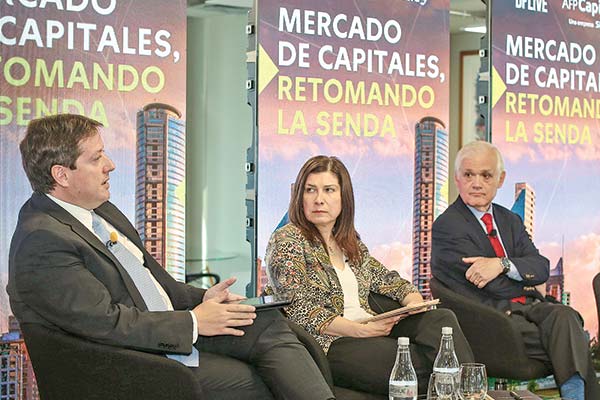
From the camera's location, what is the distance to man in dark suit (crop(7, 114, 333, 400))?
3113mm

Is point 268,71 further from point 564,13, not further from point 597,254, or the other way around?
point 597,254

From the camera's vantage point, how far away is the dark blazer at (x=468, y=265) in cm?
464

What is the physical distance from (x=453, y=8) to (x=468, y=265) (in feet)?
10.8

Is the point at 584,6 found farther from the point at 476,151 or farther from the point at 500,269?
the point at 500,269

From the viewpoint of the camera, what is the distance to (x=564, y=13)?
6.23m

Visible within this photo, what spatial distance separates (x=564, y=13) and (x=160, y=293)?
12.5 feet

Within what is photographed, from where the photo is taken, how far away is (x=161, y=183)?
4.54 meters

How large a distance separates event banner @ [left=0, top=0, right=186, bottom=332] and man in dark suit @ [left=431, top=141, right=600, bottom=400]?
4.35ft

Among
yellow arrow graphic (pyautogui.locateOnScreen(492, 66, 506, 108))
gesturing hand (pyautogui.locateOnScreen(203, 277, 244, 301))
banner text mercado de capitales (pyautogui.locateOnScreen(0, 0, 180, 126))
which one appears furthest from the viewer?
yellow arrow graphic (pyautogui.locateOnScreen(492, 66, 506, 108))

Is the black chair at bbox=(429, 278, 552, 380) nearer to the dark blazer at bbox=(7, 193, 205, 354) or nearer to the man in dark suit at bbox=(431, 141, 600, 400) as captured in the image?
the man in dark suit at bbox=(431, 141, 600, 400)

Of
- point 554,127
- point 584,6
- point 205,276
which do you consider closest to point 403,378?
point 205,276

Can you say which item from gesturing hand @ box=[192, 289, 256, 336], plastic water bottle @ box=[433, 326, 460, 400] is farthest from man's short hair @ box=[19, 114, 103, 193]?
plastic water bottle @ box=[433, 326, 460, 400]

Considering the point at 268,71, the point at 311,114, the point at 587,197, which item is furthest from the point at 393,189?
the point at 587,197

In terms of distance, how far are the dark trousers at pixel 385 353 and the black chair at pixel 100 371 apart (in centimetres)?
89
